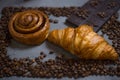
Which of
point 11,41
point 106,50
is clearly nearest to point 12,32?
point 11,41

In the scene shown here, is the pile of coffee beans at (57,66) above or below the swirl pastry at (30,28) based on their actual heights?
below

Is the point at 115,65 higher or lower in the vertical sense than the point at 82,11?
lower

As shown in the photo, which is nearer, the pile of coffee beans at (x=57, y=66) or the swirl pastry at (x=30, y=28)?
the pile of coffee beans at (x=57, y=66)

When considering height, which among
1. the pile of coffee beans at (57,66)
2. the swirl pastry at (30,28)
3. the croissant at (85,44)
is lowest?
the pile of coffee beans at (57,66)

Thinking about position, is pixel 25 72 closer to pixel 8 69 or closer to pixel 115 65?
pixel 8 69

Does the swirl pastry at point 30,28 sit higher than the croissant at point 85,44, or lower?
higher

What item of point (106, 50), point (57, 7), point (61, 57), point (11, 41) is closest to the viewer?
point (106, 50)
